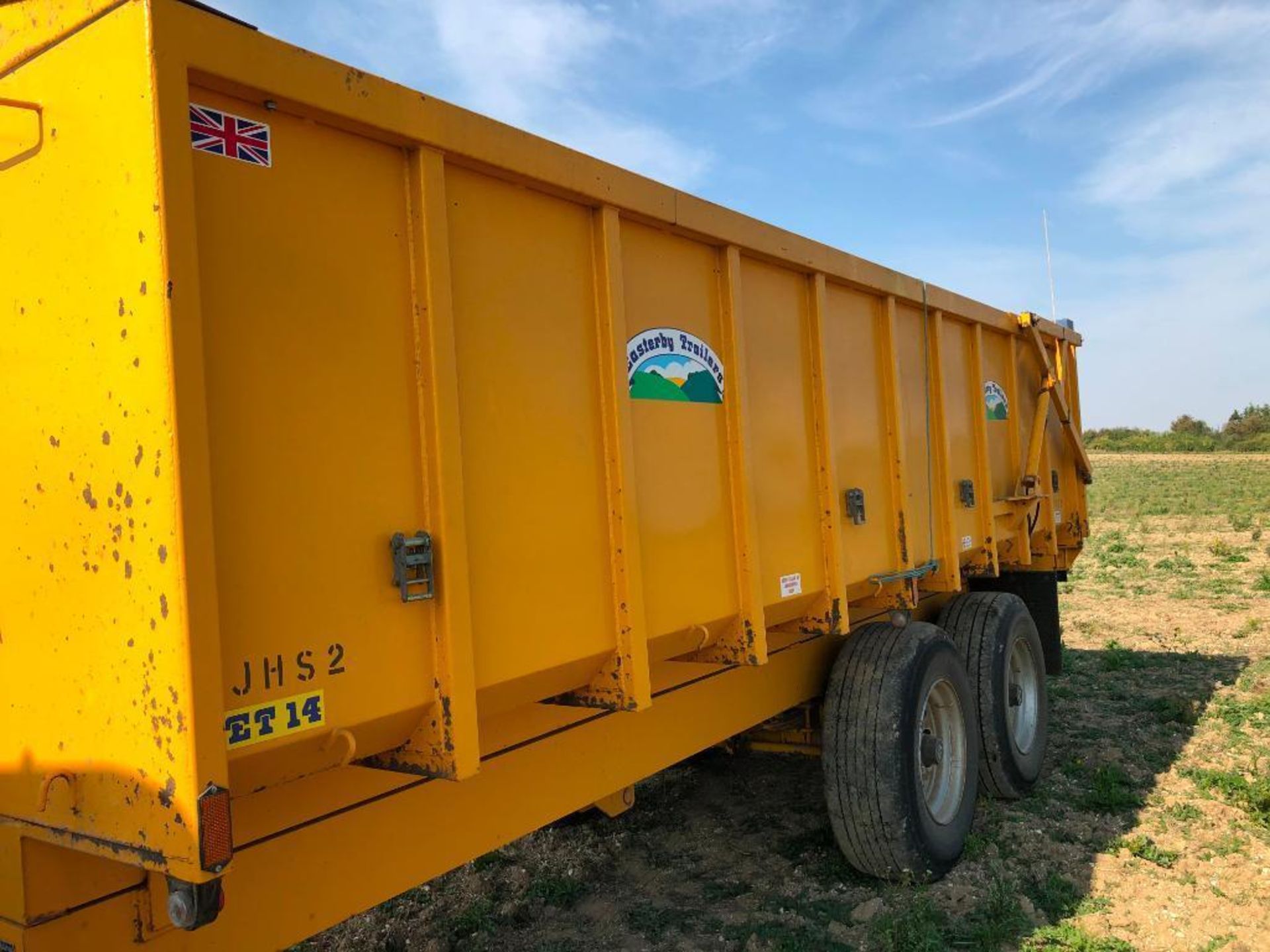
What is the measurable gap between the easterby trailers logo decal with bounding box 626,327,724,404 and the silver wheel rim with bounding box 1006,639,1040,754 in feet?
11.0

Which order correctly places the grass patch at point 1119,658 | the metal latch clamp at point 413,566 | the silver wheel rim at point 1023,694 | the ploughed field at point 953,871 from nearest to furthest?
the metal latch clamp at point 413,566 → the ploughed field at point 953,871 → the silver wheel rim at point 1023,694 → the grass patch at point 1119,658

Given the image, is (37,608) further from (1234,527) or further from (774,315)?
(1234,527)

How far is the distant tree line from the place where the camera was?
66.2 meters

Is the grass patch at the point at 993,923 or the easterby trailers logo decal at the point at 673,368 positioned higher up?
the easterby trailers logo decal at the point at 673,368

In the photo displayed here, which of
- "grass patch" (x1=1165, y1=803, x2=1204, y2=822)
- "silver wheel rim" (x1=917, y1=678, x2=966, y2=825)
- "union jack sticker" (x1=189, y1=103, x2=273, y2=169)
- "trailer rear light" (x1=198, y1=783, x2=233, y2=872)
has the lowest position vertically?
"grass patch" (x1=1165, y1=803, x2=1204, y2=822)


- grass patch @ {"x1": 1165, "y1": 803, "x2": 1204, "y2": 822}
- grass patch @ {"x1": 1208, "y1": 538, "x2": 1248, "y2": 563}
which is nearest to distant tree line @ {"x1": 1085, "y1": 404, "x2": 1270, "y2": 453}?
grass patch @ {"x1": 1208, "y1": 538, "x2": 1248, "y2": 563}

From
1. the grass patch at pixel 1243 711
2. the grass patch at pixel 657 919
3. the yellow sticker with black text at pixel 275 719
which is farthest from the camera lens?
the grass patch at pixel 1243 711

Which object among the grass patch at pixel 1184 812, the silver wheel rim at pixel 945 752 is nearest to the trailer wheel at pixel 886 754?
the silver wheel rim at pixel 945 752

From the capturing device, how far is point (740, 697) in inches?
157

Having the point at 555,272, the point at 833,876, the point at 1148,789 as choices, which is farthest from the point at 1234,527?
the point at 555,272

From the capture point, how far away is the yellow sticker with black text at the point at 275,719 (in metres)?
1.90

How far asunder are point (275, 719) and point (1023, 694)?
5.33m

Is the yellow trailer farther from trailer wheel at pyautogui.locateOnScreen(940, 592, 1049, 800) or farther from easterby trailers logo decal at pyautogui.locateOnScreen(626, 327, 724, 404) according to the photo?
trailer wheel at pyautogui.locateOnScreen(940, 592, 1049, 800)

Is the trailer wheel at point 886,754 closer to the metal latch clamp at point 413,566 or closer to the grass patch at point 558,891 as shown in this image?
the grass patch at point 558,891
